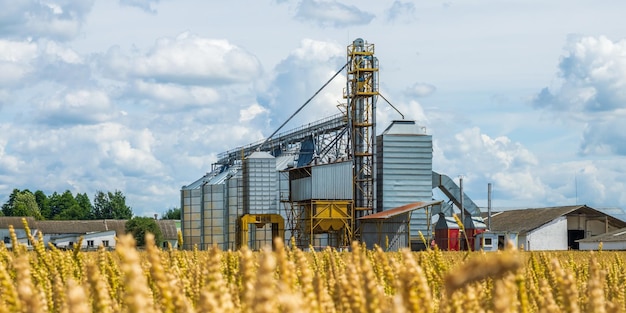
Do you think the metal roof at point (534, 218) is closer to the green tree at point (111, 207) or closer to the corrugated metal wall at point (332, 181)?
the corrugated metal wall at point (332, 181)

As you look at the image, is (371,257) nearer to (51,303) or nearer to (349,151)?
(51,303)

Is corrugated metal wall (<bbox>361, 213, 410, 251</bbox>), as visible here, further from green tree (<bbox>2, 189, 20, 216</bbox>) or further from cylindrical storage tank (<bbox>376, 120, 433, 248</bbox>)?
green tree (<bbox>2, 189, 20, 216</bbox>)

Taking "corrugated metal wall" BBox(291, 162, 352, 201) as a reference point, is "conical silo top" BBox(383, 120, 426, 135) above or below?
above

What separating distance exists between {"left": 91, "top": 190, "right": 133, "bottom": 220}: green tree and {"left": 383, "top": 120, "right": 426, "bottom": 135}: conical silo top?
111607mm

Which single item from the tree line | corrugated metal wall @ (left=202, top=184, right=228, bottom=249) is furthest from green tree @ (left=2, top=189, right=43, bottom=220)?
corrugated metal wall @ (left=202, top=184, right=228, bottom=249)

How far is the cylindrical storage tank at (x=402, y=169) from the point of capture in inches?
2309

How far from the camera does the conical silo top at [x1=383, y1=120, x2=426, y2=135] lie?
5950 cm

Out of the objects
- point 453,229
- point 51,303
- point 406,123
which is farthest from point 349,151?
point 51,303

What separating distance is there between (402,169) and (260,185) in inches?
414

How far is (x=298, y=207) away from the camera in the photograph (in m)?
61.4

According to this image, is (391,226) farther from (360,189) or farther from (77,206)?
(77,206)

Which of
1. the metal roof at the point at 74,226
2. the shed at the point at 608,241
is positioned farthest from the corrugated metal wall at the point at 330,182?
the metal roof at the point at 74,226

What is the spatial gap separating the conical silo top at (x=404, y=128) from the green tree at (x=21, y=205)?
97.1 metres

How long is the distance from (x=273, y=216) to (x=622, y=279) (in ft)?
179
